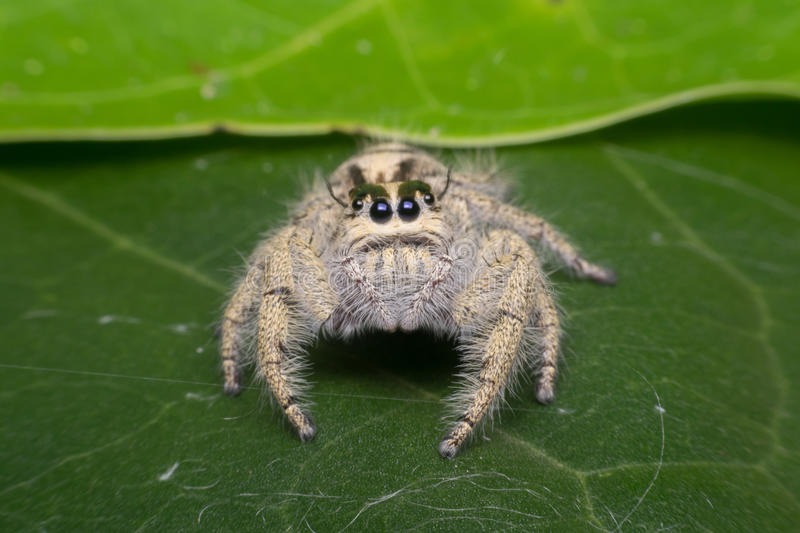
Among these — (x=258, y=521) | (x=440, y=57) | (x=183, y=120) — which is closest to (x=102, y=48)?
(x=183, y=120)

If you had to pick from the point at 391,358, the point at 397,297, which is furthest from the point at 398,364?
the point at 397,297

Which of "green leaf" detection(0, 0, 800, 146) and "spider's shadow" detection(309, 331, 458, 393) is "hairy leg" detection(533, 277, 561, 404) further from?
"green leaf" detection(0, 0, 800, 146)

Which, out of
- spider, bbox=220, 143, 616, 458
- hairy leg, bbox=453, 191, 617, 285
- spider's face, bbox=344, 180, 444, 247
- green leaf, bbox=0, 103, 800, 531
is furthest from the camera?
hairy leg, bbox=453, 191, 617, 285

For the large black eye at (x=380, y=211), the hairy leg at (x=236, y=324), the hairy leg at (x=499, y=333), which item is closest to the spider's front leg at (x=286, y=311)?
the hairy leg at (x=236, y=324)

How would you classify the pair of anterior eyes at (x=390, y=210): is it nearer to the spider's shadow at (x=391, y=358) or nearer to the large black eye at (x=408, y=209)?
the large black eye at (x=408, y=209)

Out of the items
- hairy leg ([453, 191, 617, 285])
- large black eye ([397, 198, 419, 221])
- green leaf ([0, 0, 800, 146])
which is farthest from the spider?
green leaf ([0, 0, 800, 146])

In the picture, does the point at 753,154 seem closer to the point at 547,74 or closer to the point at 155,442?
the point at 547,74
